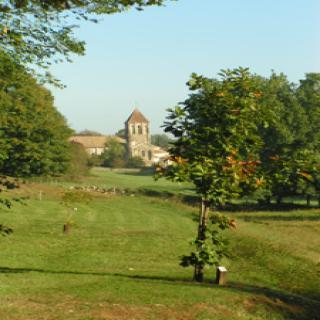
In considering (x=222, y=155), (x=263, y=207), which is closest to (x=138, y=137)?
(x=263, y=207)

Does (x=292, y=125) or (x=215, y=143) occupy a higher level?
(x=292, y=125)

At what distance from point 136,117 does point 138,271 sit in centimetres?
16922

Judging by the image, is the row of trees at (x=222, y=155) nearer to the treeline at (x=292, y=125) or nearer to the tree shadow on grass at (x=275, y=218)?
the tree shadow on grass at (x=275, y=218)

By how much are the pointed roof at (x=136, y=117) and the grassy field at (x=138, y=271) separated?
5535 inches

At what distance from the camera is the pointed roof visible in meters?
187

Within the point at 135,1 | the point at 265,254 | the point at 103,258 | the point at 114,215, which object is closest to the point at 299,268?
the point at 265,254

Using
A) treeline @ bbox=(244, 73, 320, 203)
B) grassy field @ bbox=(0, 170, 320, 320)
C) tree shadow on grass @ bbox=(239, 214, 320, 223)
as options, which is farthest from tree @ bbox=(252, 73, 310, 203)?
grassy field @ bbox=(0, 170, 320, 320)

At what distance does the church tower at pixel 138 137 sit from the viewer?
181 m

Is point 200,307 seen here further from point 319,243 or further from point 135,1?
point 319,243

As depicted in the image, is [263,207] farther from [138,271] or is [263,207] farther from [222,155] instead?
[222,155]

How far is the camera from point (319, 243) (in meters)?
33.3

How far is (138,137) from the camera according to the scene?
184000 mm

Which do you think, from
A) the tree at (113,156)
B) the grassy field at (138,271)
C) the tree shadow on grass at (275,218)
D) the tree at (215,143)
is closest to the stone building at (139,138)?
the tree at (113,156)

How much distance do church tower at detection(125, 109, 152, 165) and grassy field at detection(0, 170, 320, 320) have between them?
134 metres
